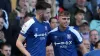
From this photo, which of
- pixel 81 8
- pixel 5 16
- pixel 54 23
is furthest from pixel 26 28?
pixel 81 8

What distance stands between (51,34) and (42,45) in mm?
384

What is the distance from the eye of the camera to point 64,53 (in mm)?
8117

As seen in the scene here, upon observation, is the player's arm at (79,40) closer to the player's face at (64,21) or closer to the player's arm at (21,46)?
the player's face at (64,21)

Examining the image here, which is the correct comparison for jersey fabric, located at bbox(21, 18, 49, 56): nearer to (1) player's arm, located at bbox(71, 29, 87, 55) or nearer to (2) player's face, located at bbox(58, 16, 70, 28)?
(2) player's face, located at bbox(58, 16, 70, 28)

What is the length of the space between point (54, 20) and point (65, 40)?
8.35ft

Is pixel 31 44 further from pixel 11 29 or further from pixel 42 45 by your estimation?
pixel 11 29

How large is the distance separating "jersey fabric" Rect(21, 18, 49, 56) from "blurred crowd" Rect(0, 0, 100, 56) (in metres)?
0.38

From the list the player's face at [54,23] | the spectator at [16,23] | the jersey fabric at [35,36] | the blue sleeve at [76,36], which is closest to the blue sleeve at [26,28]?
the jersey fabric at [35,36]

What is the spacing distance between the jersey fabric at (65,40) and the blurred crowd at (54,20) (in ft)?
1.57

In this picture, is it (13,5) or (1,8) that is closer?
(1,8)

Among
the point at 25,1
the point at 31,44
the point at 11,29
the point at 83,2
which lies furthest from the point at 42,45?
the point at 83,2

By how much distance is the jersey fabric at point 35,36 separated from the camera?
7762mm

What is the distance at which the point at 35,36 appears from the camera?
782 centimetres

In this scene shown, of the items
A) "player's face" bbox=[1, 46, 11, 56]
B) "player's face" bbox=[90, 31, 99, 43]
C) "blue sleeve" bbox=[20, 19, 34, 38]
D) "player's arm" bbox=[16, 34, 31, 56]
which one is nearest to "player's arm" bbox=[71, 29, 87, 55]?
"blue sleeve" bbox=[20, 19, 34, 38]
